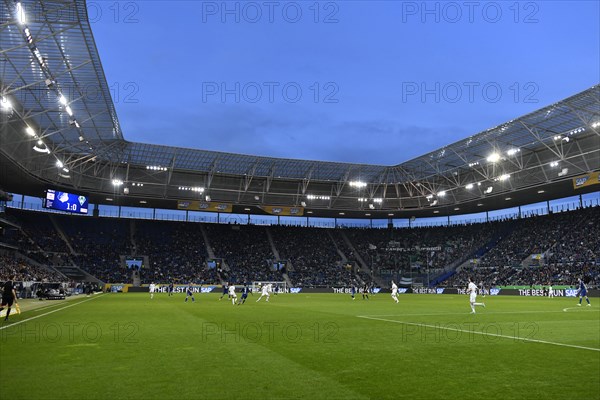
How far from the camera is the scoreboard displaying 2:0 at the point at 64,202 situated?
4897cm

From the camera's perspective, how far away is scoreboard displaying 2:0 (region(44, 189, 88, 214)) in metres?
49.0

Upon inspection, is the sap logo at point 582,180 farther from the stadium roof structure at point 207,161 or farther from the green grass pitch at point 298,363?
the green grass pitch at point 298,363

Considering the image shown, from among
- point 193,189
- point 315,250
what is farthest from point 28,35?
point 315,250

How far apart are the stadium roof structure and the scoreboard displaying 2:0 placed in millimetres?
3353

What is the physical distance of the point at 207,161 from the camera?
6244 cm

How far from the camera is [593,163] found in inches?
1955

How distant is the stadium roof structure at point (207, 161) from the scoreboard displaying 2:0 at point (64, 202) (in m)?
3.35

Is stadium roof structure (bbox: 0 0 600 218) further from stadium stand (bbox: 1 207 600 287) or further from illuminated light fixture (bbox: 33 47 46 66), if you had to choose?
stadium stand (bbox: 1 207 600 287)

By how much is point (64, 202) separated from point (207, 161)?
62.7 ft

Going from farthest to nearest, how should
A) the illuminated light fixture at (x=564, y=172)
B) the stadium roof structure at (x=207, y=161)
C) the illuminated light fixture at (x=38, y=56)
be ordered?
the illuminated light fixture at (x=564, y=172) → the stadium roof structure at (x=207, y=161) → the illuminated light fixture at (x=38, y=56)

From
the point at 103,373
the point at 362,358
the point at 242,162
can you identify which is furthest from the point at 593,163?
the point at 103,373

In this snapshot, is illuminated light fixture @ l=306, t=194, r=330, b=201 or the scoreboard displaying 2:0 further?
illuminated light fixture @ l=306, t=194, r=330, b=201

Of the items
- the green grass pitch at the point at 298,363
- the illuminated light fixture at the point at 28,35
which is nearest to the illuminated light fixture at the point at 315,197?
the illuminated light fixture at the point at 28,35

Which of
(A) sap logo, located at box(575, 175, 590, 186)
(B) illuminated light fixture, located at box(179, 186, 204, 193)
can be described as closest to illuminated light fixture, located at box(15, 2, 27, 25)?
(B) illuminated light fixture, located at box(179, 186, 204, 193)
